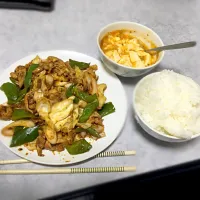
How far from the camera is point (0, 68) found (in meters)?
1.21

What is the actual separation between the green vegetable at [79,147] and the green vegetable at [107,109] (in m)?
0.13

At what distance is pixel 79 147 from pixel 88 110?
122 mm

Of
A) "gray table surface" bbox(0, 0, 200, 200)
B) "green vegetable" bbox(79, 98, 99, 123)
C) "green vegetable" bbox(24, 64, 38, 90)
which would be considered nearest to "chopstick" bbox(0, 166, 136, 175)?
"gray table surface" bbox(0, 0, 200, 200)

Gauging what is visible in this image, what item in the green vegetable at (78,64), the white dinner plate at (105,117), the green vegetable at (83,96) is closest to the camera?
the white dinner plate at (105,117)

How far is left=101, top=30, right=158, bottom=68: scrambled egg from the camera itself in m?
1.17

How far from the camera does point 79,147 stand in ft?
3.20

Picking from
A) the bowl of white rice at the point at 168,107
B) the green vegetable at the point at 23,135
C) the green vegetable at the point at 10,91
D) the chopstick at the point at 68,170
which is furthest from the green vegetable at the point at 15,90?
the bowl of white rice at the point at 168,107

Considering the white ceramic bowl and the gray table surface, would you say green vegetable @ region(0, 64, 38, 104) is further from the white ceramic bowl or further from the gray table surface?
the white ceramic bowl

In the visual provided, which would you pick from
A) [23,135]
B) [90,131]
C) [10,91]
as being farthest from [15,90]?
[90,131]

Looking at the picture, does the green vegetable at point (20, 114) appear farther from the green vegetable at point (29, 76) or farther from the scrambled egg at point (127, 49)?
the scrambled egg at point (127, 49)

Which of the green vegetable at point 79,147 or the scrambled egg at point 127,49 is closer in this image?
the green vegetable at point 79,147

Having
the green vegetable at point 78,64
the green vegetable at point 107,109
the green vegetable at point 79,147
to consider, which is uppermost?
the green vegetable at point 78,64

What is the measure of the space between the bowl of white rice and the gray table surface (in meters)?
0.09

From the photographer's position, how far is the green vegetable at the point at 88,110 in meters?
1.02
